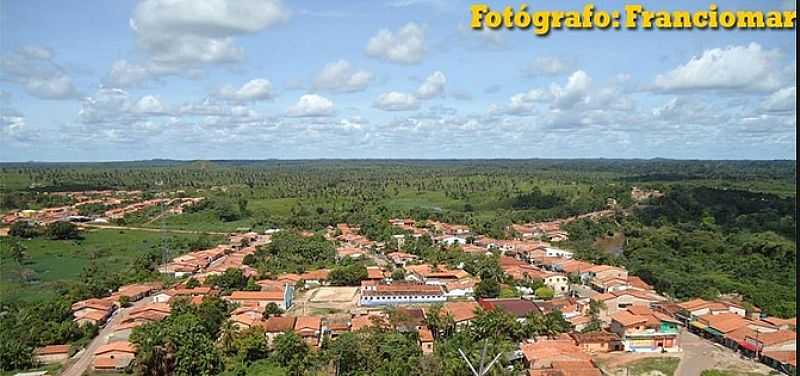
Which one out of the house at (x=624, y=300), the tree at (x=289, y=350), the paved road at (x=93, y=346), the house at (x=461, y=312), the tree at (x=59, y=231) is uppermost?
the tree at (x=59, y=231)

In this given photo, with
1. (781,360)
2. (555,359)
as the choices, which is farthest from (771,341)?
(555,359)

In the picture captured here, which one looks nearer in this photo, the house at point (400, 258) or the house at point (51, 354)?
the house at point (51, 354)

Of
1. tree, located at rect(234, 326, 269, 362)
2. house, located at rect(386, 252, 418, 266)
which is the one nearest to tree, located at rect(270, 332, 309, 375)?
tree, located at rect(234, 326, 269, 362)

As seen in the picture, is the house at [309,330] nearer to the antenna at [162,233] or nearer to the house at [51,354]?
the house at [51,354]

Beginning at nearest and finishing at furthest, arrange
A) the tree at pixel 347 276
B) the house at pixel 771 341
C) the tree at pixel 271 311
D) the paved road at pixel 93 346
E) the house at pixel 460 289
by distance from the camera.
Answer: the paved road at pixel 93 346 → the house at pixel 771 341 → the tree at pixel 271 311 → the house at pixel 460 289 → the tree at pixel 347 276

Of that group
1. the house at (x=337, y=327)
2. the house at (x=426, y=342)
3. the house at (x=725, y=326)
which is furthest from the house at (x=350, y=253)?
the house at (x=725, y=326)

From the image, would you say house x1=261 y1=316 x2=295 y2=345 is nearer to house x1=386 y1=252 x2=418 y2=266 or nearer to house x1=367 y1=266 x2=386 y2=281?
house x1=367 y1=266 x2=386 y2=281
